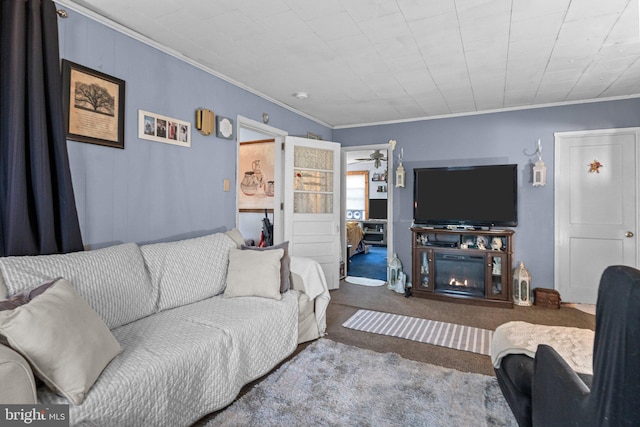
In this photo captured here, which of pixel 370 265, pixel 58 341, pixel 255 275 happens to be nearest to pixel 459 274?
pixel 370 265

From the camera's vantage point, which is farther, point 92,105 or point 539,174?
point 539,174

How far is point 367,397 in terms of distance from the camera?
6.29 feet

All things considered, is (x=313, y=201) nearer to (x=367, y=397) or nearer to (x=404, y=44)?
(x=404, y=44)

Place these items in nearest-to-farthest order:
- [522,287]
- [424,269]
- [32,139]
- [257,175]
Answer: [32,139], [522,287], [424,269], [257,175]

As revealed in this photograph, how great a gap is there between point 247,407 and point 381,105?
3616 millimetres

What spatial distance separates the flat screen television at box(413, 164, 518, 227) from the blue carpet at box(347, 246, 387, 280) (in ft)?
5.09

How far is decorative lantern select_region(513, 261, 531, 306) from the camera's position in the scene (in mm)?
3916

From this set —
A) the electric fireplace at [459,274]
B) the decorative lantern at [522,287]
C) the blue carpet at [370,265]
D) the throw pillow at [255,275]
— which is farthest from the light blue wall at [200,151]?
the blue carpet at [370,265]

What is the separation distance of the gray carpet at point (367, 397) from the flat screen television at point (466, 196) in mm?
2413

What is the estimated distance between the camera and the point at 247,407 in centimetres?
181

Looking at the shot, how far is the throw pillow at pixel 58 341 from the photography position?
3.77 feet

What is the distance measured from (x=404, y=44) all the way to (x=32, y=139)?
2588mm

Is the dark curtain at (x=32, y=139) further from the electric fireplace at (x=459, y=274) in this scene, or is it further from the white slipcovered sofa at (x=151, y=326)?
the electric fireplace at (x=459, y=274)

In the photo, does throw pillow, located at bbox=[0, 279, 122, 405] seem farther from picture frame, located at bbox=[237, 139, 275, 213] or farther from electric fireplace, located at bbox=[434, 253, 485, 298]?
picture frame, located at bbox=[237, 139, 275, 213]
